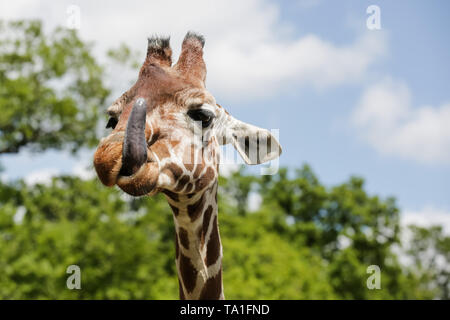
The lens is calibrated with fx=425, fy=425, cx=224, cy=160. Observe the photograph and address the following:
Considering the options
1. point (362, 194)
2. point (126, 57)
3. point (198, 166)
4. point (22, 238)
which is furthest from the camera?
point (362, 194)

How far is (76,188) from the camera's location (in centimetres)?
2008

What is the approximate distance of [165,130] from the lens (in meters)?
2.86

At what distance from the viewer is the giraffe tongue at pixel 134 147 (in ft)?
7.87

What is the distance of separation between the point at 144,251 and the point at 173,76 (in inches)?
643

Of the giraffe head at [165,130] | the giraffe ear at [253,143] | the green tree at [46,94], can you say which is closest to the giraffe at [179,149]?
the giraffe head at [165,130]

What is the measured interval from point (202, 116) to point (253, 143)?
89 centimetres

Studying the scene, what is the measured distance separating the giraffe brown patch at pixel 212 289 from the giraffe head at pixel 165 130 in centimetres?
71

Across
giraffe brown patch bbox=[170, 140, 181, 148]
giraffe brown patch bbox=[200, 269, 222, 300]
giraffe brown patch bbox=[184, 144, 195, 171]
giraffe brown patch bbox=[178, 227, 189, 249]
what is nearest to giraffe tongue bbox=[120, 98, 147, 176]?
giraffe brown patch bbox=[170, 140, 181, 148]

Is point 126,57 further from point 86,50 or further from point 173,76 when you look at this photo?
point 173,76

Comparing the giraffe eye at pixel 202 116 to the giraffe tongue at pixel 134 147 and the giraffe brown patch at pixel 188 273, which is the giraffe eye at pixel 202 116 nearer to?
the giraffe tongue at pixel 134 147

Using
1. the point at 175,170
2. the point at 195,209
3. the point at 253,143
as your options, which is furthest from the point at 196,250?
the point at 253,143

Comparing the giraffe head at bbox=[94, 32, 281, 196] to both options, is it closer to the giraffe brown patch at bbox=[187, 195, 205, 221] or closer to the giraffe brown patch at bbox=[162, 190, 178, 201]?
the giraffe brown patch at bbox=[162, 190, 178, 201]
